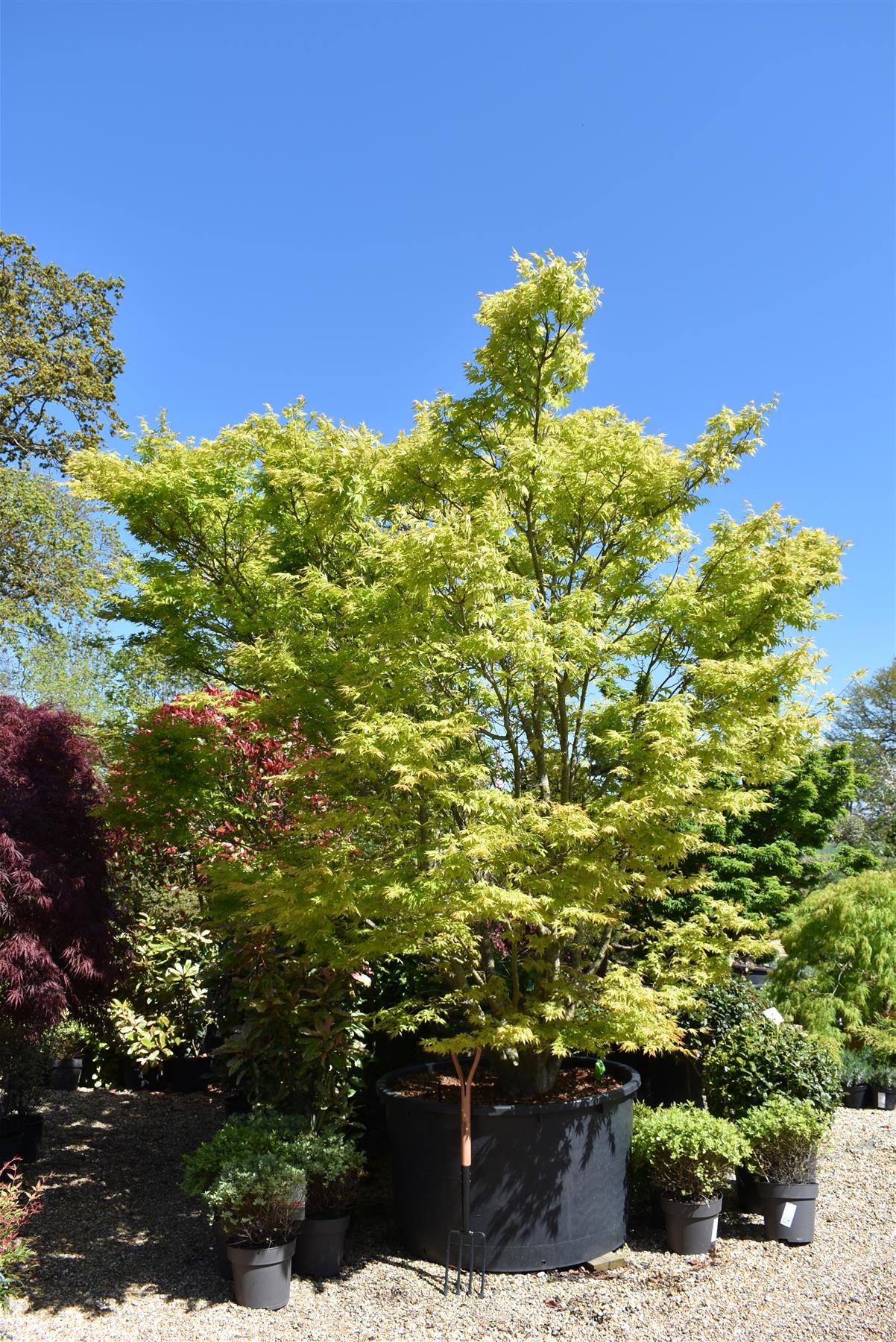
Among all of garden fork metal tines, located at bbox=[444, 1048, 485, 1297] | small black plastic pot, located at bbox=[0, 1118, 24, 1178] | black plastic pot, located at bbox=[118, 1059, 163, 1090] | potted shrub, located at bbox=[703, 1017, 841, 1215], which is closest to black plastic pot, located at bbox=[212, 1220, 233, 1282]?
garden fork metal tines, located at bbox=[444, 1048, 485, 1297]

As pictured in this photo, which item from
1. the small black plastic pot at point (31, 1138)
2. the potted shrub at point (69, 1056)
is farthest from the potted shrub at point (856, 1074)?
the potted shrub at point (69, 1056)

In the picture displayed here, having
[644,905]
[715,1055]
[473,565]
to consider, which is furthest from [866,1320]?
[644,905]

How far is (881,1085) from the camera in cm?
838

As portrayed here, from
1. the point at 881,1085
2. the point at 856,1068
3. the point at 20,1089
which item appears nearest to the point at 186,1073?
the point at 20,1089

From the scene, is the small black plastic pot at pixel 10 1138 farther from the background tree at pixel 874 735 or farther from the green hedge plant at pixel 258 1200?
the background tree at pixel 874 735

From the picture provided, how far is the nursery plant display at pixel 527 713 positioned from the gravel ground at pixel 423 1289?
43cm

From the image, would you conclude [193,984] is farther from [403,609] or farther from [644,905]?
[403,609]

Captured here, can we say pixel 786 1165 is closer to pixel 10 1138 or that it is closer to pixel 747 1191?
pixel 747 1191

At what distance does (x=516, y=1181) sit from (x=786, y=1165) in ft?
5.51

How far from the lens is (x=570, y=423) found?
5.32m

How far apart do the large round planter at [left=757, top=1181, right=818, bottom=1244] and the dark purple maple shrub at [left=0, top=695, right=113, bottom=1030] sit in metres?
4.16

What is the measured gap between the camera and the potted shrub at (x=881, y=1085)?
837 centimetres

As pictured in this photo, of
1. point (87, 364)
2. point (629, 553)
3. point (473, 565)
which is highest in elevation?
point (87, 364)

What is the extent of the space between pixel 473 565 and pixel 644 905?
5357mm
